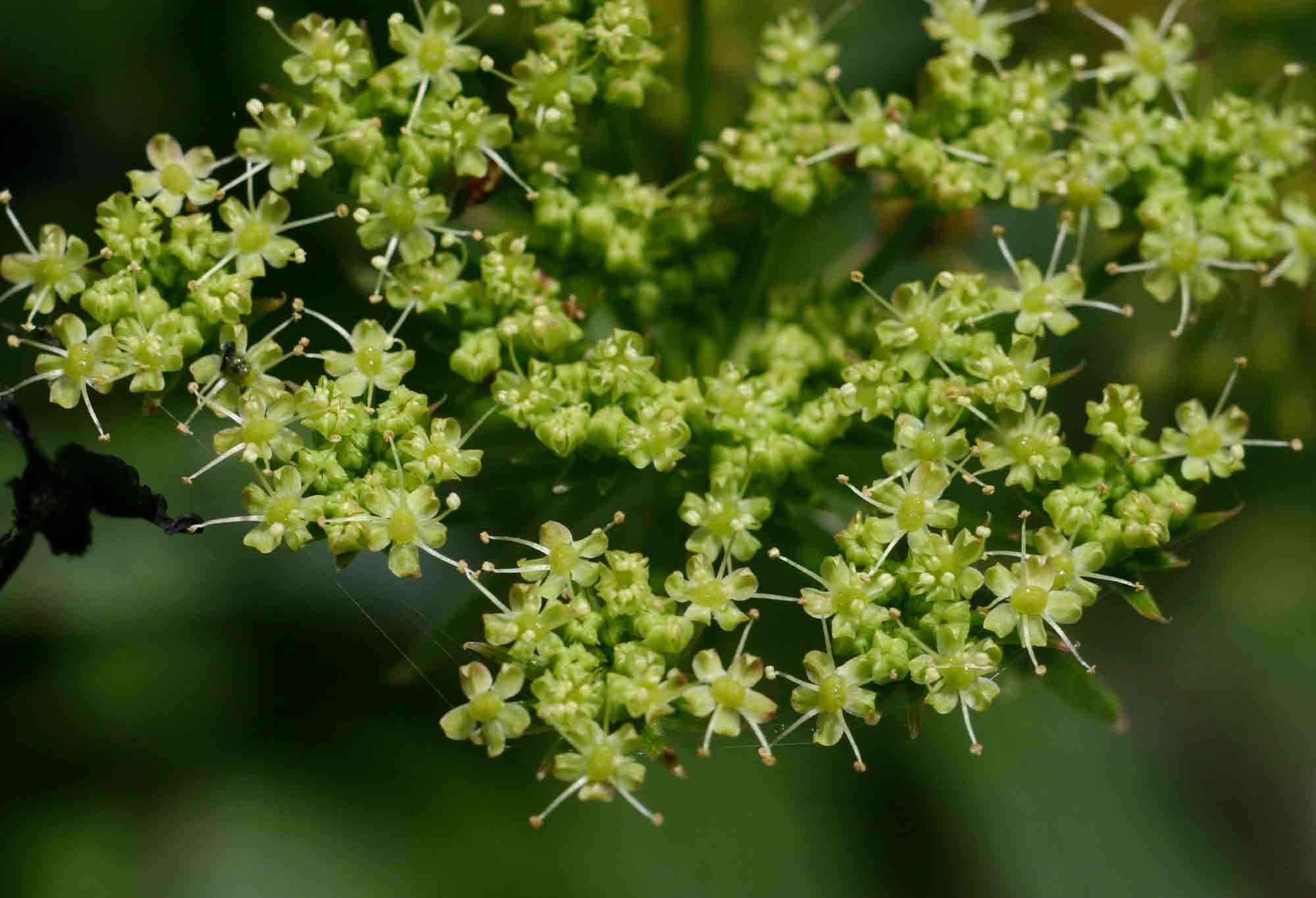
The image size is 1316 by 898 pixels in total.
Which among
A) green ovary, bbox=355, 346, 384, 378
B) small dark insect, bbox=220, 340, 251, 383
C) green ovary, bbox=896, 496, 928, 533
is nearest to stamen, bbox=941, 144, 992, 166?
green ovary, bbox=896, 496, 928, 533

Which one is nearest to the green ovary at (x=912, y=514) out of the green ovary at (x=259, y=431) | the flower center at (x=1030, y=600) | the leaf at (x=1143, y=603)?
the flower center at (x=1030, y=600)

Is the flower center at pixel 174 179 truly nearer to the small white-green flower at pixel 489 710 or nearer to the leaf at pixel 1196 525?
the small white-green flower at pixel 489 710

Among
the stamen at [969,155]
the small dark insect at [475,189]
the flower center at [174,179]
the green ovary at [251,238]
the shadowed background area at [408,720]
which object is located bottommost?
the shadowed background area at [408,720]

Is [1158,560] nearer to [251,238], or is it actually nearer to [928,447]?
[928,447]

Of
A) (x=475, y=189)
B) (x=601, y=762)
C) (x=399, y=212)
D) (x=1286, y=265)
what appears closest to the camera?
(x=601, y=762)

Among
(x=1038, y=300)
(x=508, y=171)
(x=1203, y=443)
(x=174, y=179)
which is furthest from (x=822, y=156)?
(x=174, y=179)

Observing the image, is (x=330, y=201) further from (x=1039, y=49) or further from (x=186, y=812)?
(x=1039, y=49)

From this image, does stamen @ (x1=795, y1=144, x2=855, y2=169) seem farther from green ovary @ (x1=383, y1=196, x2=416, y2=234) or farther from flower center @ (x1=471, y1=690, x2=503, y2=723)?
flower center @ (x1=471, y1=690, x2=503, y2=723)

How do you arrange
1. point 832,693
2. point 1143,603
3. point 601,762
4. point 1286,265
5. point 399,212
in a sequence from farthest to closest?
1. point 1286,265
2. point 399,212
3. point 1143,603
4. point 832,693
5. point 601,762
